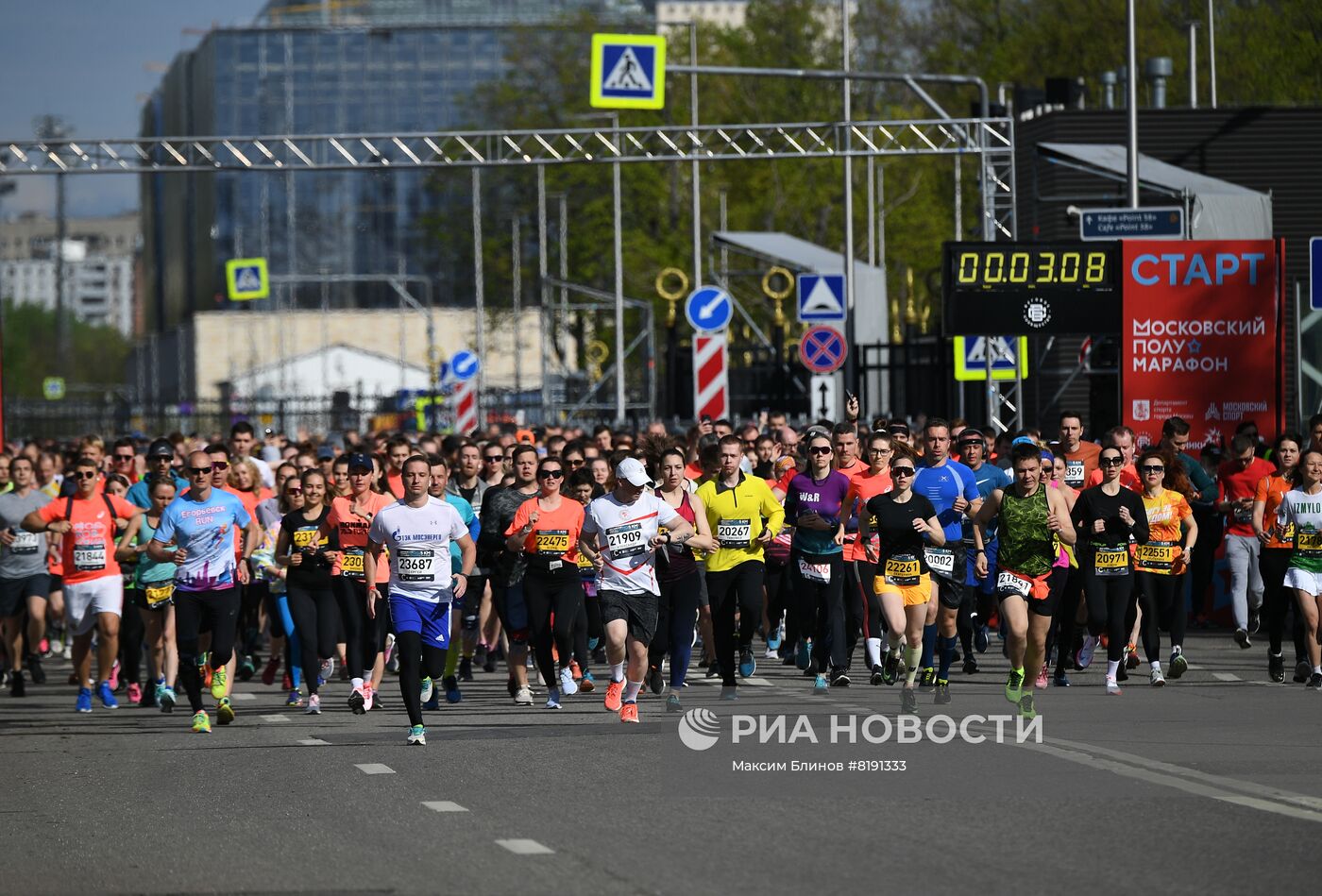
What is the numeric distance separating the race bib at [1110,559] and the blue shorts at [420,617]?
4.97 m

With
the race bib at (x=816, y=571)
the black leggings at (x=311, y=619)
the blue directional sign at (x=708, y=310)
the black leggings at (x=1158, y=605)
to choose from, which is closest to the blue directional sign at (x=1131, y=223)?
the blue directional sign at (x=708, y=310)

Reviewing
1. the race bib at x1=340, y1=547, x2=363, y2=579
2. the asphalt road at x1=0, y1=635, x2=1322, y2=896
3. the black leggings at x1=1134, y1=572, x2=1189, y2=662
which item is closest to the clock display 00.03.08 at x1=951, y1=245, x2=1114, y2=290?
the black leggings at x1=1134, y1=572, x2=1189, y2=662

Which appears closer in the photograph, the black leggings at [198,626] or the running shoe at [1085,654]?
the black leggings at [198,626]

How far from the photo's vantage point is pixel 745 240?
4225 centimetres

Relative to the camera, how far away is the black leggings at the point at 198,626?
15.2 metres

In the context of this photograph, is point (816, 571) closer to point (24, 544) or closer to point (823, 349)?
point (24, 544)

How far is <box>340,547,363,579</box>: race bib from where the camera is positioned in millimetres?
16359

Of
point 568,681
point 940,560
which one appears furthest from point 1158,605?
point 568,681

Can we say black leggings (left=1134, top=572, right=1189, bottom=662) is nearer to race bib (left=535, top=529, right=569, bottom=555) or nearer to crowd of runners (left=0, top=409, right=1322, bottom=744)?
crowd of runners (left=0, top=409, right=1322, bottom=744)

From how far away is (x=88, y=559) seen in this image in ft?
56.2

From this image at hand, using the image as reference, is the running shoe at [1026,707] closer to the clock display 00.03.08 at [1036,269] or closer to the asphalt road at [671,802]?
the asphalt road at [671,802]

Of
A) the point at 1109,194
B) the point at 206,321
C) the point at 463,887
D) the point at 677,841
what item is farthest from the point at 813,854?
the point at 206,321

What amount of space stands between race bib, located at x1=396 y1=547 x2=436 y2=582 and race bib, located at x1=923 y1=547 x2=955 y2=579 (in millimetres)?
3427

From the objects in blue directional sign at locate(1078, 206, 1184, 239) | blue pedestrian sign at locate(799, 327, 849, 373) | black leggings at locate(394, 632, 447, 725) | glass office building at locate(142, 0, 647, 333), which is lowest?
black leggings at locate(394, 632, 447, 725)
